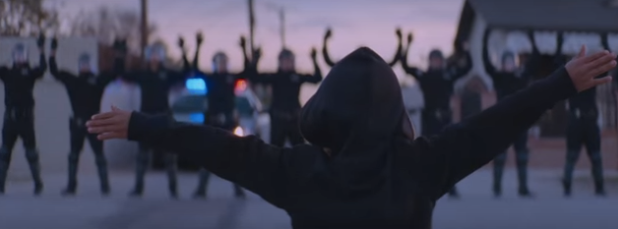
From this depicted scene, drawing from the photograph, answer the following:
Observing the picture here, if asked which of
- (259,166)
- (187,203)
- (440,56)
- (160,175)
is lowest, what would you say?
(160,175)

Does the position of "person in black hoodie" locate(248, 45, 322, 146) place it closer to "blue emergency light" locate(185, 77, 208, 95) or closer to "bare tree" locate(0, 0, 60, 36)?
"blue emergency light" locate(185, 77, 208, 95)

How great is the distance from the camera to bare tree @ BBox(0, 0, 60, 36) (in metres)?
22.8

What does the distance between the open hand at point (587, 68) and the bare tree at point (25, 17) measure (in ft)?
64.1

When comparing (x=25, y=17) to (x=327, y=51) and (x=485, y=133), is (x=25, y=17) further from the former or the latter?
(x=485, y=133)

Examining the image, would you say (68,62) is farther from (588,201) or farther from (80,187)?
(588,201)

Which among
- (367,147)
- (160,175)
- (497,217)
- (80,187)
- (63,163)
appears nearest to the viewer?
(367,147)

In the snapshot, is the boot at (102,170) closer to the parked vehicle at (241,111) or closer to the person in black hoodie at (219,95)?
the person in black hoodie at (219,95)

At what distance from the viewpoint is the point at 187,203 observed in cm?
1186

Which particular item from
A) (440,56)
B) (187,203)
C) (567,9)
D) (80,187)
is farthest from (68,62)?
(567,9)

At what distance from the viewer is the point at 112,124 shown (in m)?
3.27

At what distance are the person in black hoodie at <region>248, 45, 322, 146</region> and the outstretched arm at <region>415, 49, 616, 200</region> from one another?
9144 millimetres

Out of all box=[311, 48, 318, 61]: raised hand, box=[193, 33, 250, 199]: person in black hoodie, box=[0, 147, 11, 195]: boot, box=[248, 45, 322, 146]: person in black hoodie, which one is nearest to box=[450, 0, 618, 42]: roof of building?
box=[248, 45, 322, 146]: person in black hoodie

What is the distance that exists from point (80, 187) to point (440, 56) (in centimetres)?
455

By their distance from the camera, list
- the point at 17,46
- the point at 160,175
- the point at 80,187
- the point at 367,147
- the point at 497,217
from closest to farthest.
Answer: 1. the point at 367,147
2. the point at 497,217
3. the point at 17,46
4. the point at 80,187
5. the point at 160,175
